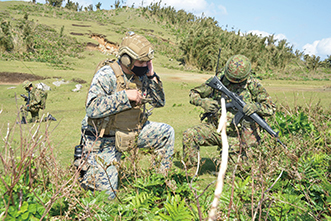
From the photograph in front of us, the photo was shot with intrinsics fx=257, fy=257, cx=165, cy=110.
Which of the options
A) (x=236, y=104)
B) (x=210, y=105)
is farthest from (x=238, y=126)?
(x=210, y=105)

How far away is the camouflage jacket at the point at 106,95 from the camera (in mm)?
3095

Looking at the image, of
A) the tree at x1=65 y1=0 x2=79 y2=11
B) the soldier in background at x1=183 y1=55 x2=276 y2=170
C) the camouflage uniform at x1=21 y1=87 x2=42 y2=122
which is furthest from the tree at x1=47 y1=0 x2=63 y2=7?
the soldier in background at x1=183 y1=55 x2=276 y2=170

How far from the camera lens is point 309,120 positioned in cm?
466

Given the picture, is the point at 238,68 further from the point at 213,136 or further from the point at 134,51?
the point at 134,51

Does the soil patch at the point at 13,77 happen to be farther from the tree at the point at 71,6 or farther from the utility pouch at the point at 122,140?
the tree at the point at 71,6

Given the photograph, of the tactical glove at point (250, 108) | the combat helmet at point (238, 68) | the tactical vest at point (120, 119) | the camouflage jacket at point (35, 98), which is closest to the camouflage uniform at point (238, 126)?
the tactical glove at point (250, 108)

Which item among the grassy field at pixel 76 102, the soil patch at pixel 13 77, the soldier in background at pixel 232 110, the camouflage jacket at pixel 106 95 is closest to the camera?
the camouflage jacket at pixel 106 95

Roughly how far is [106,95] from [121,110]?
1.18 ft

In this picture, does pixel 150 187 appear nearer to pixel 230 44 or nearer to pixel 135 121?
pixel 135 121

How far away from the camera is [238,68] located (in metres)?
3.98

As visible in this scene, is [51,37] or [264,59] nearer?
[264,59]

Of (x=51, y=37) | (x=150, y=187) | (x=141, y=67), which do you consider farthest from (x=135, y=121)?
(x=51, y=37)

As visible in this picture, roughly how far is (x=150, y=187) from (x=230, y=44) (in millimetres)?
21448

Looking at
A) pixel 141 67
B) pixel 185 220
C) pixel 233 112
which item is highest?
pixel 141 67
